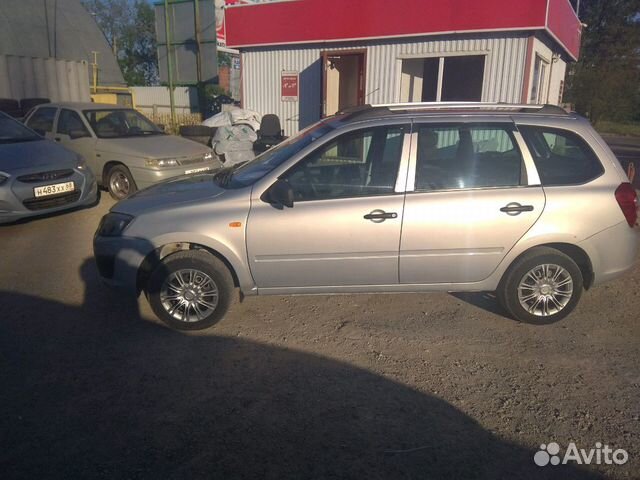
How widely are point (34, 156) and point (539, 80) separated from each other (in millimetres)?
10540

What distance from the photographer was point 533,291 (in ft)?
13.7

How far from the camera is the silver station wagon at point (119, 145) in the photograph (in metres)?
8.30

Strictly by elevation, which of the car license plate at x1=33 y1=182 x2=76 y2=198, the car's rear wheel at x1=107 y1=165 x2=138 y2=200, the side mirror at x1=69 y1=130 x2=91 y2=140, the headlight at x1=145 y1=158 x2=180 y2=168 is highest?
the side mirror at x1=69 y1=130 x2=91 y2=140

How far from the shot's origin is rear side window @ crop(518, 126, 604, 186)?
4.07 metres

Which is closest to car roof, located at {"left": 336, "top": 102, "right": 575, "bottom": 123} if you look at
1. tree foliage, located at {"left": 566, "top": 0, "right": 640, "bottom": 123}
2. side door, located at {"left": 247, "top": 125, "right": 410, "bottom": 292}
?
side door, located at {"left": 247, "top": 125, "right": 410, "bottom": 292}

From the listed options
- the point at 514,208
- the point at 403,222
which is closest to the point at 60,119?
the point at 403,222

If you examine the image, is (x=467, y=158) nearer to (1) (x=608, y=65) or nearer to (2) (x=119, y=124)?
(2) (x=119, y=124)

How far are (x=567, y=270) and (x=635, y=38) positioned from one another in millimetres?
42710

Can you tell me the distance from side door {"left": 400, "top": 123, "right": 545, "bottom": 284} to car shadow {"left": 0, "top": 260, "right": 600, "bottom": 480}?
1.11 meters

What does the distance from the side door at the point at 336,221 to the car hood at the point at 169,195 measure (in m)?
0.52

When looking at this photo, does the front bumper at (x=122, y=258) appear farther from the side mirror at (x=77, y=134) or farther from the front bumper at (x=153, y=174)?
the side mirror at (x=77, y=134)

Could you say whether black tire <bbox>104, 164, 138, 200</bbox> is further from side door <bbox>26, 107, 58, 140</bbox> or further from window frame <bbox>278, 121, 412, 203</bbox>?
window frame <bbox>278, 121, 412, 203</bbox>

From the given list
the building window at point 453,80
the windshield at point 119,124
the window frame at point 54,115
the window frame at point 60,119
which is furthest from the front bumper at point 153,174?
the building window at point 453,80

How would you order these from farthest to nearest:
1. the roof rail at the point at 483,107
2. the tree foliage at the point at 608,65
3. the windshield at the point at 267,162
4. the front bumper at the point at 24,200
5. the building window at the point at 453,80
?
the tree foliage at the point at 608,65 < the building window at the point at 453,80 < the front bumper at the point at 24,200 < the roof rail at the point at 483,107 < the windshield at the point at 267,162
